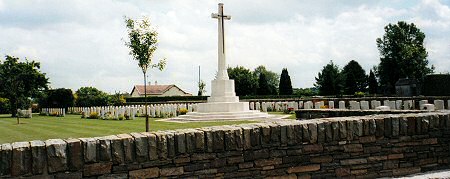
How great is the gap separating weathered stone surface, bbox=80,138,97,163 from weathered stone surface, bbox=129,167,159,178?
1.43 ft

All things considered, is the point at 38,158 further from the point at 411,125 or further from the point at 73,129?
the point at 73,129

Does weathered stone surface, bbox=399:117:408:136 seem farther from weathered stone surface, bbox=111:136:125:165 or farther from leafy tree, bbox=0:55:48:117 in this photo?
leafy tree, bbox=0:55:48:117

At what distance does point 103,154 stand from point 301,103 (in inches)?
887

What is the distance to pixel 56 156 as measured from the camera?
374 centimetres

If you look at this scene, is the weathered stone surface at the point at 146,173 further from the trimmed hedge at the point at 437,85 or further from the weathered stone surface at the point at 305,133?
the trimmed hedge at the point at 437,85

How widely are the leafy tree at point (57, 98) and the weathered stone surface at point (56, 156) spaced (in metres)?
32.3

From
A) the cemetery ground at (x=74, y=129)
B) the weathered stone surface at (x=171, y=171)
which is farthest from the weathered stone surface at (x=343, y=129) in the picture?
the cemetery ground at (x=74, y=129)

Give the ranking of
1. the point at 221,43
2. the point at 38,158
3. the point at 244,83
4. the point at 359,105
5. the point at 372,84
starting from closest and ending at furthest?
the point at 38,158
the point at 221,43
the point at 359,105
the point at 372,84
the point at 244,83

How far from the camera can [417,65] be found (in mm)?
47375

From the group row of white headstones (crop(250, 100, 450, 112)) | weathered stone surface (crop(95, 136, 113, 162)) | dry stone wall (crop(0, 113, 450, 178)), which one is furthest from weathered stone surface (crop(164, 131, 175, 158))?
row of white headstones (crop(250, 100, 450, 112))

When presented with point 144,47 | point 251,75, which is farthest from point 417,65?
point 144,47

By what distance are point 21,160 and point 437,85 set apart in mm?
41770

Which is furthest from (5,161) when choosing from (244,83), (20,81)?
(244,83)

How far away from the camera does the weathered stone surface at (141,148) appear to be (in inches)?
160
